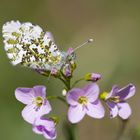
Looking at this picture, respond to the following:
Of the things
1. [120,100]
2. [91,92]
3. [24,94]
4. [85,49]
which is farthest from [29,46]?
[85,49]

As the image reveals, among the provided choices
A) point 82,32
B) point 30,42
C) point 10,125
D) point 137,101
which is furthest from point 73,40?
point 30,42

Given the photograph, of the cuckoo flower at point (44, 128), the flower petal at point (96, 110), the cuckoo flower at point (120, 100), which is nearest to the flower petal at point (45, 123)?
the cuckoo flower at point (44, 128)

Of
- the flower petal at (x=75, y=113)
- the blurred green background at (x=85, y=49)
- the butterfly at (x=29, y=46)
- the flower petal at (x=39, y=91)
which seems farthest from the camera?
the blurred green background at (x=85, y=49)

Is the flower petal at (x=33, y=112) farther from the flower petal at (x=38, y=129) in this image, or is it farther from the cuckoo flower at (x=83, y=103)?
the cuckoo flower at (x=83, y=103)

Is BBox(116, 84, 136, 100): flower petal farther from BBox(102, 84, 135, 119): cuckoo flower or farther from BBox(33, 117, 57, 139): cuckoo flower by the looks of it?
BBox(33, 117, 57, 139): cuckoo flower

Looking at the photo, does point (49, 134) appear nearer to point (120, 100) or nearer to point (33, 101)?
point (33, 101)

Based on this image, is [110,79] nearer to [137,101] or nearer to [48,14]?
[137,101]
